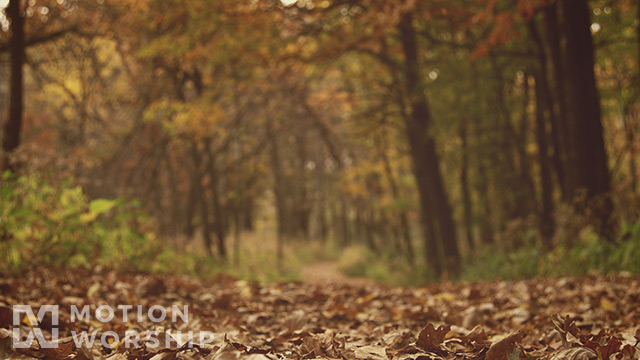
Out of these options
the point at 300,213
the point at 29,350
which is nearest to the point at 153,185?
the point at 29,350

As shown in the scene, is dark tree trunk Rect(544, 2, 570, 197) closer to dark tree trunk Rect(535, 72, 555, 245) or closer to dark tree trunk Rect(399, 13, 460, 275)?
dark tree trunk Rect(399, 13, 460, 275)

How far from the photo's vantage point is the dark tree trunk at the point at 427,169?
10.9m

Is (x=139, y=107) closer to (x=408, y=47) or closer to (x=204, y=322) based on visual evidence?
(x=408, y=47)

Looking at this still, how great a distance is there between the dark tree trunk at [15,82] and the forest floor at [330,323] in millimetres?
3468

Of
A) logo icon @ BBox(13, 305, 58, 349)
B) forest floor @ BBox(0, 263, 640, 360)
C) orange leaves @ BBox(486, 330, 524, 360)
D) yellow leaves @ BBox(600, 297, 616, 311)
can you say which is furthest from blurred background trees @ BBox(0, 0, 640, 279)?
orange leaves @ BBox(486, 330, 524, 360)

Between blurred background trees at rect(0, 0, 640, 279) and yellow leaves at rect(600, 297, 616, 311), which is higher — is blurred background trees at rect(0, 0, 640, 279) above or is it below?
above

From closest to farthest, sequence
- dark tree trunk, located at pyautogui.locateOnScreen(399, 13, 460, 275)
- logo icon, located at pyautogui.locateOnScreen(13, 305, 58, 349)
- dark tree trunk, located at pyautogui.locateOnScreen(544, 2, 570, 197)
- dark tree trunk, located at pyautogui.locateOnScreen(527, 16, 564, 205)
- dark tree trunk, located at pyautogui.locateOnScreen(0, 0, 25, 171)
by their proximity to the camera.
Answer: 1. logo icon, located at pyautogui.locateOnScreen(13, 305, 58, 349)
2. dark tree trunk, located at pyautogui.locateOnScreen(544, 2, 570, 197)
3. dark tree trunk, located at pyautogui.locateOnScreen(0, 0, 25, 171)
4. dark tree trunk, located at pyautogui.locateOnScreen(527, 16, 564, 205)
5. dark tree trunk, located at pyautogui.locateOnScreen(399, 13, 460, 275)

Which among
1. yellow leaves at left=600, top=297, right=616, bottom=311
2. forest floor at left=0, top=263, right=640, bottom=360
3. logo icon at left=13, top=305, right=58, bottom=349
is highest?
logo icon at left=13, top=305, right=58, bottom=349

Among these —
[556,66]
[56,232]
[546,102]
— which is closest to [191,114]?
[56,232]

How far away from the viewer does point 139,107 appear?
52.3 ft

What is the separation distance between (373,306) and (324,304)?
456 millimetres

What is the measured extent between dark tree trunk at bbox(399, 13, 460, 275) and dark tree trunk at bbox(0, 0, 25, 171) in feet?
23.6

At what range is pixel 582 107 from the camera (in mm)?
6777

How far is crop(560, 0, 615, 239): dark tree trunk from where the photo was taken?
6730 mm
